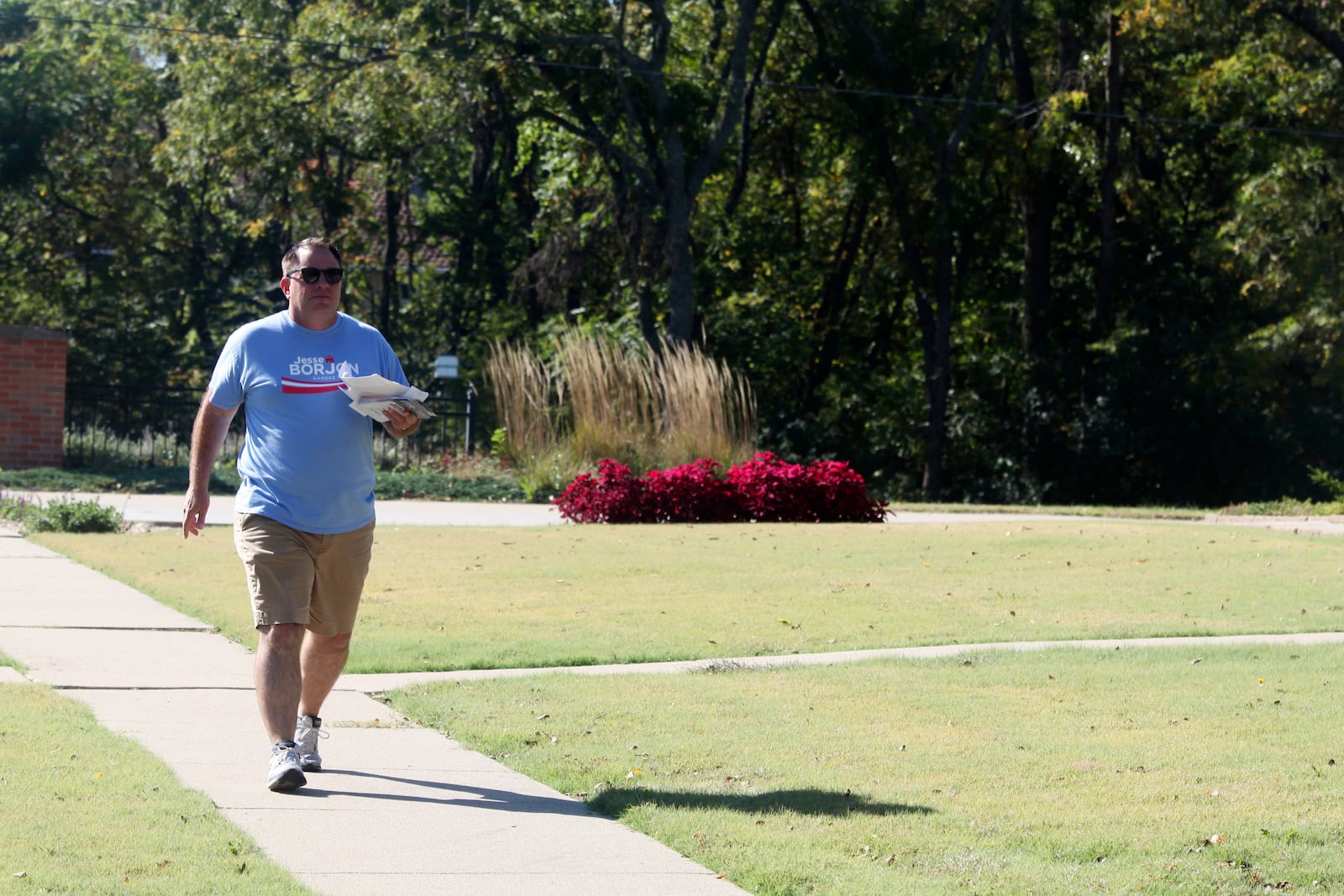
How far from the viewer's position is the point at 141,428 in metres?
24.9

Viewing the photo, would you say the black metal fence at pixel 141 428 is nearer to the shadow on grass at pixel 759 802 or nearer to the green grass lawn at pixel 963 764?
the green grass lawn at pixel 963 764

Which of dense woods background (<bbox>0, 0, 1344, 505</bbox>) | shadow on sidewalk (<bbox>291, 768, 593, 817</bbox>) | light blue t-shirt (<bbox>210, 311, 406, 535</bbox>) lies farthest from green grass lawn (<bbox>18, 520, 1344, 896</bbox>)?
dense woods background (<bbox>0, 0, 1344, 505</bbox>)

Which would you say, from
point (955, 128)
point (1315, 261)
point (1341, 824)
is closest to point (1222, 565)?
point (1341, 824)

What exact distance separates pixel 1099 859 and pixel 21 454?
68.3 ft

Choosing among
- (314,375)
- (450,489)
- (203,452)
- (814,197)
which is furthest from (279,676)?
(814,197)

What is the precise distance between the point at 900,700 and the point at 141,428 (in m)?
19.9

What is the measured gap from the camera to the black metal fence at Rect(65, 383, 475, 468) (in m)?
24.1

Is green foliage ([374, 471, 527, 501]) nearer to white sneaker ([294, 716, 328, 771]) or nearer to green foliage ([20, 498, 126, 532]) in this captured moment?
green foliage ([20, 498, 126, 532])

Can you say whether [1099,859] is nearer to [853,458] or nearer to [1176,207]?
[853,458]

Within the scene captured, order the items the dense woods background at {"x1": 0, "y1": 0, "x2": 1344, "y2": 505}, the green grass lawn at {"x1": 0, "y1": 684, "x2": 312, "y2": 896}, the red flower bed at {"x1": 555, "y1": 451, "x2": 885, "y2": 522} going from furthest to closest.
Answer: the dense woods background at {"x1": 0, "y1": 0, "x2": 1344, "y2": 505} → the red flower bed at {"x1": 555, "y1": 451, "x2": 885, "y2": 522} → the green grass lawn at {"x1": 0, "y1": 684, "x2": 312, "y2": 896}

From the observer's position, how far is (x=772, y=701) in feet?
24.1

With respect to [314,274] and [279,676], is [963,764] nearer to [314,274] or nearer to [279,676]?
[279,676]

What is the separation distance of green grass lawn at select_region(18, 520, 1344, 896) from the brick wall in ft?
29.5

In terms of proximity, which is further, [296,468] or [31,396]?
[31,396]
